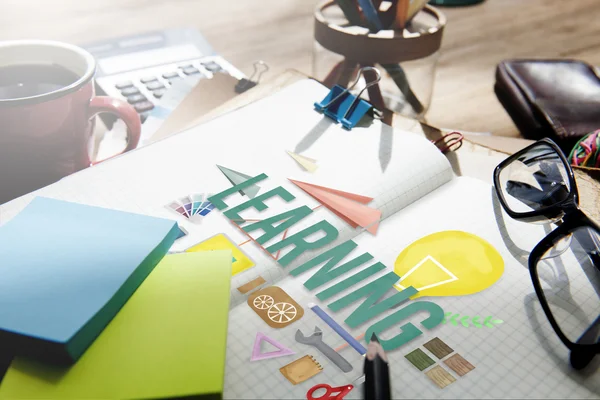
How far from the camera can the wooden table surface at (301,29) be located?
2.77ft

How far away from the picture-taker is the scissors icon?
356mm

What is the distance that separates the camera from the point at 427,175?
53 centimetres

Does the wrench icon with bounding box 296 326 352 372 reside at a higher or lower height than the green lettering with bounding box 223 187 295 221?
lower

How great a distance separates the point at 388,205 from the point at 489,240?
0.08 metres

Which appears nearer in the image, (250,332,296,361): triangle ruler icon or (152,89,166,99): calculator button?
(250,332,296,361): triangle ruler icon

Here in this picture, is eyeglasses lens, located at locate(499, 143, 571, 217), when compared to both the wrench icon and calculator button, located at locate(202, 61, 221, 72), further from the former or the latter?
calculator button, located at locate(202, 61, 221, 72)

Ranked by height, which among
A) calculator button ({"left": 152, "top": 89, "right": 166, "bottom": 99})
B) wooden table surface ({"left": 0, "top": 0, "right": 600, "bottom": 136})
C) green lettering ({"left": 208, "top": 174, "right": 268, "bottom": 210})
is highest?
green lettering ({"left": 208, "top": 174, "right": 268, "bottom": 210})

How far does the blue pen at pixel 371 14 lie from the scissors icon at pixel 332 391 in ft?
1.34

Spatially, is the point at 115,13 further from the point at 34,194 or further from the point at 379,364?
the point at 379,364

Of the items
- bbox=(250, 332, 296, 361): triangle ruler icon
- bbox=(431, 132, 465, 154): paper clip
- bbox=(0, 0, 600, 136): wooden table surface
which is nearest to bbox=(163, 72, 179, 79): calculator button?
bbox=(0, 0, 600, 136): wooden table surface

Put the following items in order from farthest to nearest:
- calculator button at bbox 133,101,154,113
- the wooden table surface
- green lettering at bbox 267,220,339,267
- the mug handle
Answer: the wooden table surface
calculator button at bbox 133,101,154,113
the mug handle
green lettering at bbox 267,220,339,267

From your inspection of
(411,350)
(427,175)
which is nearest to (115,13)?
(427,175)

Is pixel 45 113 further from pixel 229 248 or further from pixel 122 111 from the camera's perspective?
pixel 229 248

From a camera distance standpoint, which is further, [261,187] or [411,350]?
[261,187]
